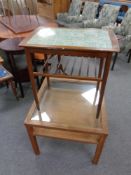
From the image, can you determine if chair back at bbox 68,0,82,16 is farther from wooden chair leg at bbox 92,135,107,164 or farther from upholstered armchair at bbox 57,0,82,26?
wooden chair leg at bbox 92,135,107,164

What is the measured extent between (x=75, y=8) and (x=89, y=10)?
0.48 m

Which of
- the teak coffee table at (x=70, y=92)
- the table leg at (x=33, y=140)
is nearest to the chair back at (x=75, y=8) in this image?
the teak coffee table at (x=70, y=92)

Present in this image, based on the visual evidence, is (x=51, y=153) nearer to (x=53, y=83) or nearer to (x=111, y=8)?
(x=53, y=83)

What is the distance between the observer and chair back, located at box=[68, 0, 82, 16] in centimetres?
421

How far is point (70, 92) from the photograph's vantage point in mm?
1479

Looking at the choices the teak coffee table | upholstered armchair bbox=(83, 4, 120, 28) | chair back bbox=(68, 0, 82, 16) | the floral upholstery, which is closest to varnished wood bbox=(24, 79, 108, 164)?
the teak coffee table

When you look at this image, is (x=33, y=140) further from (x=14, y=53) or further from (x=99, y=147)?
(x=14, y=53)

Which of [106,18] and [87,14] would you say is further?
[87,14]

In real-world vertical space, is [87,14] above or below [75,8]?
below

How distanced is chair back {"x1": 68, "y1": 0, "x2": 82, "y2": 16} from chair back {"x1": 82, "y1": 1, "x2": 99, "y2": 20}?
0.65 feet

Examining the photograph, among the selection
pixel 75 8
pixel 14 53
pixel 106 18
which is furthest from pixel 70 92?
pixel 75 8

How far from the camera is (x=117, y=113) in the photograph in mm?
1799

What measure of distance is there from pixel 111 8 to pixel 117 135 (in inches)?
129

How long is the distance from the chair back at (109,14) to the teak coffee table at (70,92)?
9.29 ft
